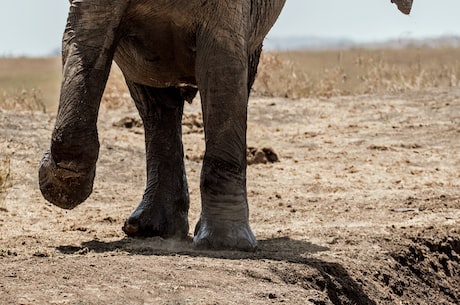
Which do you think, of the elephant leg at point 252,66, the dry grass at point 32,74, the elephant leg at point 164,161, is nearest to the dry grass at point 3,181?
the elephant leg at point 164,161

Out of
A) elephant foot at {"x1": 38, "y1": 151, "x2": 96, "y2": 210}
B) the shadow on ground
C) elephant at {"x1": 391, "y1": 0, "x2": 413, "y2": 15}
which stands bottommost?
the shadow on ground

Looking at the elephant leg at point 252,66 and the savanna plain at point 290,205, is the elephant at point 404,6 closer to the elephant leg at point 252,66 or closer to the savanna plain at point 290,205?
the elephant leg at point 252,66

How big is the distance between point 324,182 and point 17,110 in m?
4.22

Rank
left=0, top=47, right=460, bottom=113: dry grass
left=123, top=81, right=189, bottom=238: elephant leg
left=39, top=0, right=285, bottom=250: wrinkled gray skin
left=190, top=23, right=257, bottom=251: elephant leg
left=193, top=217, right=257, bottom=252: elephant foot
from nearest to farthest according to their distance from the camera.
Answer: left=39, top=0, right=285, bottom=250: wrinkled gray skin < left=190, top=23, right=257, bottom=251: elephant leg < left=193, top=217, right=257, bottom=252: elephant foot < left=123, top=81, right=189, bottom=238: elephant leg < left=0, top=47, right=460, bottom=113: dry grass

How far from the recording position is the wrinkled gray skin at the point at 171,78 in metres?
6.22

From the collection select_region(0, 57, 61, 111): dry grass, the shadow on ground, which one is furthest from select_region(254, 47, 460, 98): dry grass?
the shadow on ground

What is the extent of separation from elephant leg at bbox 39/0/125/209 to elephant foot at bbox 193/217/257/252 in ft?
2.45

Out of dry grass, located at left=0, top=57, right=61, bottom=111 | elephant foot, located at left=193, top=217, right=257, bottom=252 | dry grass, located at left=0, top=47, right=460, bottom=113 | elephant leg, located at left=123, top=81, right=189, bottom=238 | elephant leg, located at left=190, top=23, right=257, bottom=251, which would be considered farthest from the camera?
dry grass, located at left=0, top=57, right=61, bottom=111

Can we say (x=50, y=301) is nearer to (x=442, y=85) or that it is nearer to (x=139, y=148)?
(x=139, y=148)

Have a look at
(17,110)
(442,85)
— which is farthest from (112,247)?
(442,85)

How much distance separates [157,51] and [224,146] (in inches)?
25.1

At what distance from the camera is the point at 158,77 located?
7105mm

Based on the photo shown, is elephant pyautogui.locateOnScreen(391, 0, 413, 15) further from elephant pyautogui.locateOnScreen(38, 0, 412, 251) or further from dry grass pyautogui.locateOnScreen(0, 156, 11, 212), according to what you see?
dry grass pyautogui.locateOnScreen(0, 156, 11, 212)

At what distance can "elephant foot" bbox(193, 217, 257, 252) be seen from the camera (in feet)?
21.9
